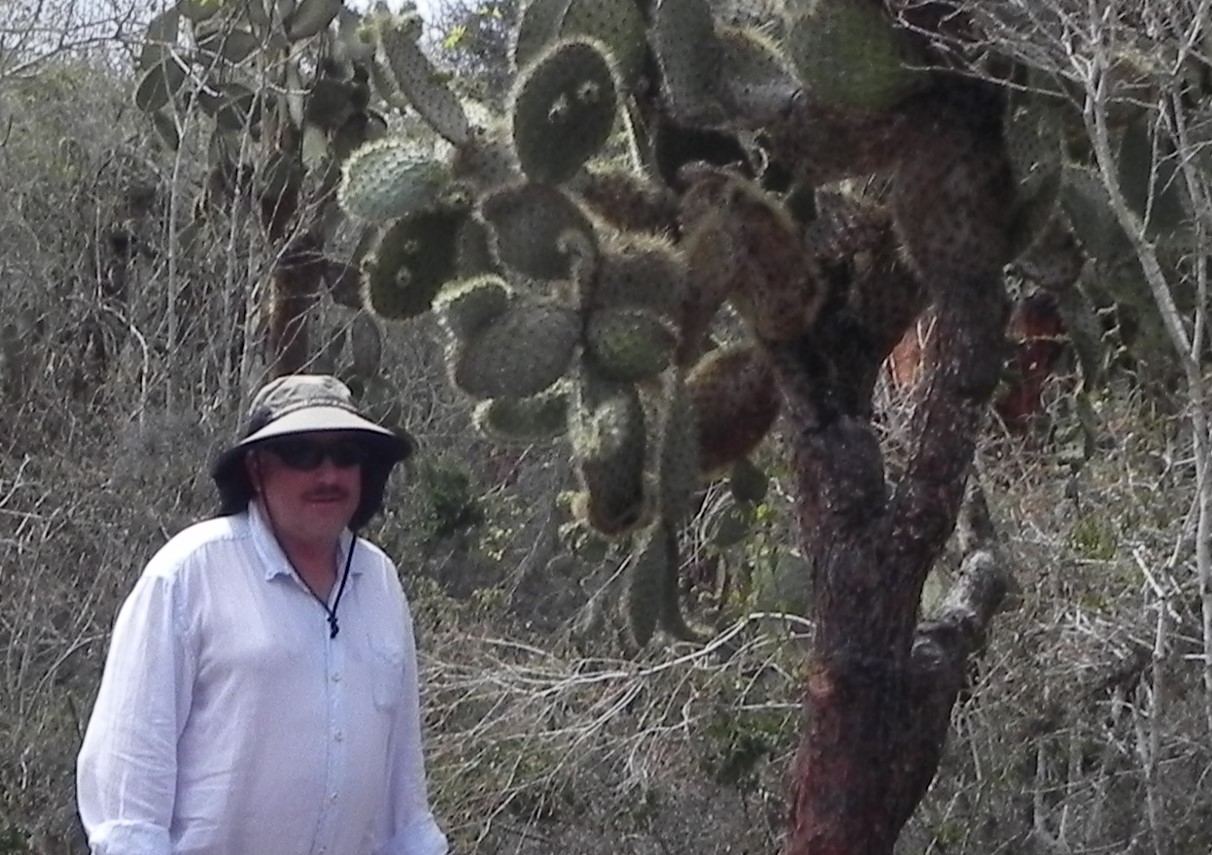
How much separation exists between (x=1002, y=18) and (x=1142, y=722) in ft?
7.83

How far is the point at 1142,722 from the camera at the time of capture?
515cm

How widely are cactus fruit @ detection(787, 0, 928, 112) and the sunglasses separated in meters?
1.48

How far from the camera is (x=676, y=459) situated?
12.7 feet

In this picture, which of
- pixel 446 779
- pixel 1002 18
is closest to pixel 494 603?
pixel 446 779

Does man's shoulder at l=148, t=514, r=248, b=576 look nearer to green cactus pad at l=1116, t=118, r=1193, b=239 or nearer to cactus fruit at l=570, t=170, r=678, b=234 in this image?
cactus fruit at l=570, t=170, r=678, b=234

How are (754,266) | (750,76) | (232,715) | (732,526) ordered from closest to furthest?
(232,715) → (754,266) → (750,76) → (732,526)

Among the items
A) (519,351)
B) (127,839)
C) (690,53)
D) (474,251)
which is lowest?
(127,839)

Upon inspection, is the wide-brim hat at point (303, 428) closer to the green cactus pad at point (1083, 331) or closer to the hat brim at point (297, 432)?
the hat brim at point (297, 432)

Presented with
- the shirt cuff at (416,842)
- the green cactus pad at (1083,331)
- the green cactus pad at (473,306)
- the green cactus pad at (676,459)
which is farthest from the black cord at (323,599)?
the green cactus pad at (1083,331)

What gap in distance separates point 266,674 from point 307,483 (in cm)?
27

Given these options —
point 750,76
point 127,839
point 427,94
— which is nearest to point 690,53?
point 750,76

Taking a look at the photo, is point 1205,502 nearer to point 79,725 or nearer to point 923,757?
point 923,757

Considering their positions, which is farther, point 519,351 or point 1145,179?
point 1145,179

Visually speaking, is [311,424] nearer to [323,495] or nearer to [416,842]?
[323,495]
